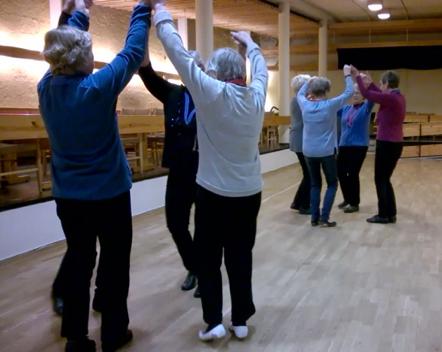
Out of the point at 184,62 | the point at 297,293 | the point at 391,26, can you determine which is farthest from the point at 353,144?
the point at 391,26

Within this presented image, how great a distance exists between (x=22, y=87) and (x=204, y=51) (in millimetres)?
3099

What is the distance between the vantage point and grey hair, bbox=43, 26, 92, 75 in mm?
1848

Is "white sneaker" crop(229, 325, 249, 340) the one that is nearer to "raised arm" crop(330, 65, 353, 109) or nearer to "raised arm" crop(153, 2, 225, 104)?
"raised arm" crop(153, 2, 225, 104)

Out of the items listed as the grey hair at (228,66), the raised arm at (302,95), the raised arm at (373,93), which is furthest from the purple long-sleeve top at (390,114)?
the grey hair at (228,66)

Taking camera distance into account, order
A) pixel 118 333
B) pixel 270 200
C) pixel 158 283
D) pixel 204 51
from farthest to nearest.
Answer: pixel 204 51 < pixel 270 200 < pixel 158 283 < pixel 118 333

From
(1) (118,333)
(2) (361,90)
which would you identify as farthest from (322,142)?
(1) (118,333)

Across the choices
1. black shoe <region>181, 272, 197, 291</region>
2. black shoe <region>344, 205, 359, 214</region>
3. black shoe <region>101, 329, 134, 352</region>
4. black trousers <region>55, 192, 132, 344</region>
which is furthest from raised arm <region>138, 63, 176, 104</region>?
black shoe <region>344, 205, 359, 214</region>

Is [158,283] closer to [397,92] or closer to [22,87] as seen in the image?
[397,92]

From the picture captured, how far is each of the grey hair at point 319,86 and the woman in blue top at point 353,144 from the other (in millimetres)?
486

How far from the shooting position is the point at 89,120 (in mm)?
1911

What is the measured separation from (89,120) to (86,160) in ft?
0.52

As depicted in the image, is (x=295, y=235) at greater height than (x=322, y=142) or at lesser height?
lesser

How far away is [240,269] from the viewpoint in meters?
2.35

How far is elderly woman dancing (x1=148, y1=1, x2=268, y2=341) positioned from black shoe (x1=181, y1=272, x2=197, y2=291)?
2.18 ft
